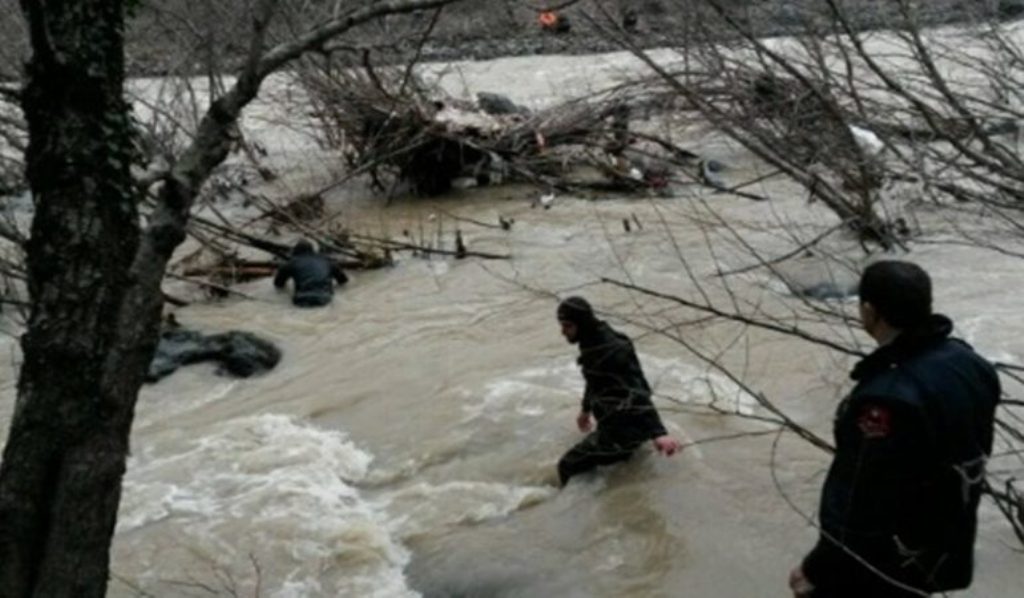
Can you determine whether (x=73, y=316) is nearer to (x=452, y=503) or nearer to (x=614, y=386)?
(x=614, y=386)

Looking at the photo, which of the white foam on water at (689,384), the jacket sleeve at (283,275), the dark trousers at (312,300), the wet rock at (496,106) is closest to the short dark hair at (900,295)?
the white foam on water at (689,384)

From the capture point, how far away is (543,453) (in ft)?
23.2

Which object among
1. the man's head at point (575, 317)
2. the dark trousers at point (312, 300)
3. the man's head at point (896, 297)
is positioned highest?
the man's head at point (896, 297)

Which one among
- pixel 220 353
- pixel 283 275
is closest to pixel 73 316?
pixel 220 353

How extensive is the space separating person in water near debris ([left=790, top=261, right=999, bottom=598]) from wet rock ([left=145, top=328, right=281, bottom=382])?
6.76 metres

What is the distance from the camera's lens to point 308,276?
35.5 feet

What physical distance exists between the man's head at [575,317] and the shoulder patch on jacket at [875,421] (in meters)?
3.05

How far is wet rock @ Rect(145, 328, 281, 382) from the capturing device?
934 cm

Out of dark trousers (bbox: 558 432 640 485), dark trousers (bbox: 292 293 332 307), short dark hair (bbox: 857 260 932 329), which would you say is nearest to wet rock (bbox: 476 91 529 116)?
dark trousers (bbox: 292 293 332 307)

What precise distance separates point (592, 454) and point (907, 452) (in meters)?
3.48

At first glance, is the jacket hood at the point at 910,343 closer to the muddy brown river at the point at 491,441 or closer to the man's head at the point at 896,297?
the man's head at the point at 896,297

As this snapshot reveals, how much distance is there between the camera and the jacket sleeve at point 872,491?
9.83ft

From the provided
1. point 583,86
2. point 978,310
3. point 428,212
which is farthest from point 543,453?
point 583,86

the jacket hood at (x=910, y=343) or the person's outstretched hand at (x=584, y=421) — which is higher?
the jacket hood at (x=910, y=343)
